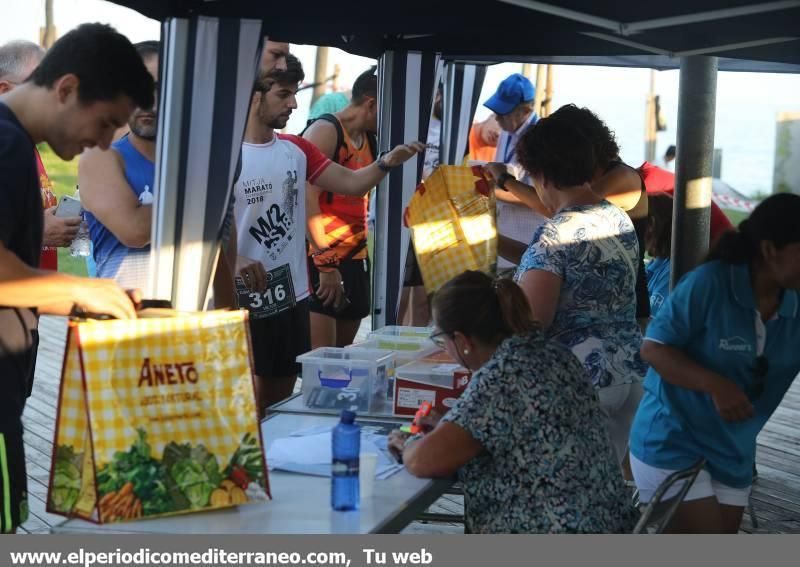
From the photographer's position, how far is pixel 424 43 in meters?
4.84

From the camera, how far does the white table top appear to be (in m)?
1.95

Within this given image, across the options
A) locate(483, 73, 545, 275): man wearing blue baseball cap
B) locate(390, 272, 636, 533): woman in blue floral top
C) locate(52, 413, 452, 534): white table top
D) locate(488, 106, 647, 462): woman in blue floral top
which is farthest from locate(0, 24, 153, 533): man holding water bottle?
locate(483, 73, 545, 275): man wearing blue baseball cap

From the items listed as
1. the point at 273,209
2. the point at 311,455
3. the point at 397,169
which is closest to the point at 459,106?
the point at 397,169

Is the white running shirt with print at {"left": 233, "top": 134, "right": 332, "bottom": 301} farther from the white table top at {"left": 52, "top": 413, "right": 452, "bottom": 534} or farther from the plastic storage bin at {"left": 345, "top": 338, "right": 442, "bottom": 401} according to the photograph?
the white table top at {"left": 52, "top": 413, "right": 452, "bottom": 534}

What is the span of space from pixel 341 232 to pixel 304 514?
2905mm

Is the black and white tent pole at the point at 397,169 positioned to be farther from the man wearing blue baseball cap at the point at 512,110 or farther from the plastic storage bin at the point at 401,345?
the plastic storage bin at the point at 401,345

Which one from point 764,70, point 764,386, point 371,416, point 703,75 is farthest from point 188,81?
point 764,70

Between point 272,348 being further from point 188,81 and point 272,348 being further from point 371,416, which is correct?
point 188,81

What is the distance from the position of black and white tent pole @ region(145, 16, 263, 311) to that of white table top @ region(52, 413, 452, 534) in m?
0.66

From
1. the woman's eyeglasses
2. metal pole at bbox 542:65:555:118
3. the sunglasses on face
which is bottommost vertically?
the sunglasses on face

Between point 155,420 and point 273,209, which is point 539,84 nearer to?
point 273,209

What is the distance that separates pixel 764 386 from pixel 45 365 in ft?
21.0

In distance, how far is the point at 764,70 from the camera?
579cm

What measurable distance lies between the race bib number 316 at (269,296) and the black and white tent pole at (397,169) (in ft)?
3.55
